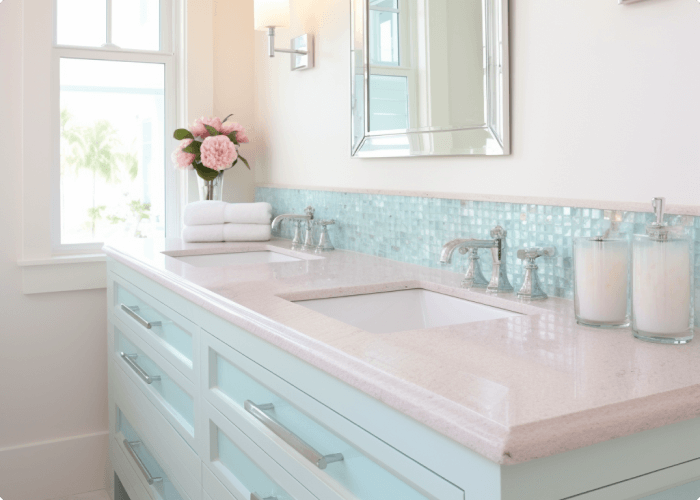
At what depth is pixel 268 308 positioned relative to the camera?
1.25 metres

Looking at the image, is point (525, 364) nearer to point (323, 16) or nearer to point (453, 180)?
point (453, 180)

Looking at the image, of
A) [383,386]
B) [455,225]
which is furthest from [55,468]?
[383,386]

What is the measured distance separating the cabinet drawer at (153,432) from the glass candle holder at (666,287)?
3.39 feet

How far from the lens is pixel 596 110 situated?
50.4 inches

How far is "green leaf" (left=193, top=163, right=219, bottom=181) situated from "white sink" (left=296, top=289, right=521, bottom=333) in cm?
130

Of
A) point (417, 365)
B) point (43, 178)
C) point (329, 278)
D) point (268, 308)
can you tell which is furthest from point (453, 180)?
point (43, 178)

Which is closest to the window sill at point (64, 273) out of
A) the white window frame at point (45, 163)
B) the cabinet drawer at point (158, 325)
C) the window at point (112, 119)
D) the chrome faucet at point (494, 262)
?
the white window frame at point (45, 163)

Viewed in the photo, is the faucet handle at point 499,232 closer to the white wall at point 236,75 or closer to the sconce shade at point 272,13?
the sconce shade at point 272,13

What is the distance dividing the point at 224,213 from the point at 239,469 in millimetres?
1234

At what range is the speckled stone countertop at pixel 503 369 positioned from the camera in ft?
2.28

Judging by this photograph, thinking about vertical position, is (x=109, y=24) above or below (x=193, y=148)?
above

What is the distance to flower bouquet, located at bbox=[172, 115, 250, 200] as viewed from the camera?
99.0 inches

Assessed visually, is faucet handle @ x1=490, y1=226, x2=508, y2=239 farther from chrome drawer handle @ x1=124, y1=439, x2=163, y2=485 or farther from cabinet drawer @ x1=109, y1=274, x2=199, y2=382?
chrome drawer handle @ x1=124, y1=439, x2=163, y2=485

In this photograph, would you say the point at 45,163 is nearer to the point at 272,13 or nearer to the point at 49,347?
the point at 49,347
